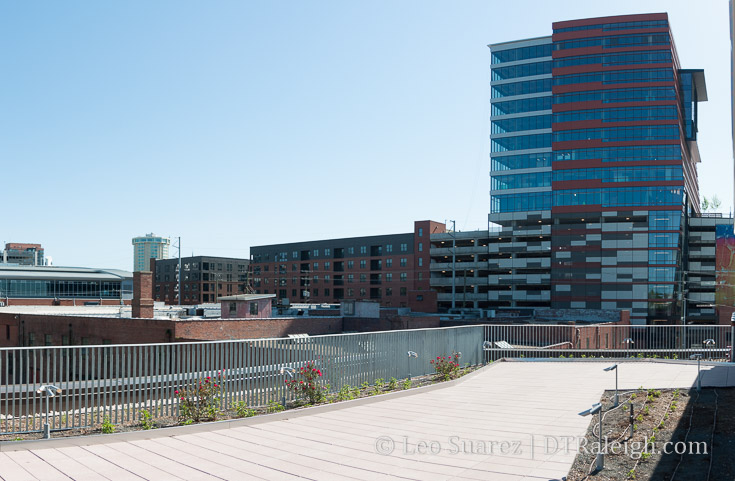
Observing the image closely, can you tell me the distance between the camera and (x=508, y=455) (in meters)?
9.60

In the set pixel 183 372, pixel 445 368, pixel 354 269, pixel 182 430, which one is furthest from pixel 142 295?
pixel 354 269

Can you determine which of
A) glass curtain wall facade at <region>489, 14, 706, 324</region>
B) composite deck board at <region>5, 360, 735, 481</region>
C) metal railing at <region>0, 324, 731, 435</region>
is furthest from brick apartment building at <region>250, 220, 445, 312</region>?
composite deck board at <region>5, 360, 735, 481</region>

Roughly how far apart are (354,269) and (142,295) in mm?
72066

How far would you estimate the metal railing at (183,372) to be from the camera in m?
11.2

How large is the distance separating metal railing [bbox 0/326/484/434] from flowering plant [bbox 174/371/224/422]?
1.12ft

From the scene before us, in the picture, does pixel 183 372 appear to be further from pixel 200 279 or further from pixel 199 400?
pixel 200 279

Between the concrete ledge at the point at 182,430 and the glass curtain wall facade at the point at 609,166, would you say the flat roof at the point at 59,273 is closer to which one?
the glass curtain wall facade at the point at 609,166

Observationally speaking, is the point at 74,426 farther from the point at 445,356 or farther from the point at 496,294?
the point at 496,294

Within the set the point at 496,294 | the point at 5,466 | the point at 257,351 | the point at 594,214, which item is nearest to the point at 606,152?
the point at 594,214

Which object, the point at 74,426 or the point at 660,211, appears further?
the point at 660,211

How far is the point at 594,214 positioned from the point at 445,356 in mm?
74838

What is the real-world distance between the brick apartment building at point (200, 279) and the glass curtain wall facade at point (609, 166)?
78163 mm

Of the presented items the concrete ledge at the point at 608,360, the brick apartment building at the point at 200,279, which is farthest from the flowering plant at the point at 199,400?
the brick apartment building at the point at 200,279

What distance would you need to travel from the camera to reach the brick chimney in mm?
44156
